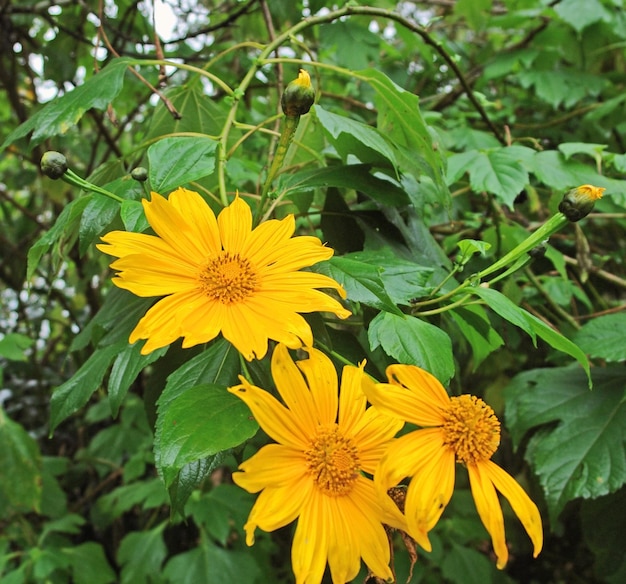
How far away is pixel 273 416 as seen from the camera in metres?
0.42

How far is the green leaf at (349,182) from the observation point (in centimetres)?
60

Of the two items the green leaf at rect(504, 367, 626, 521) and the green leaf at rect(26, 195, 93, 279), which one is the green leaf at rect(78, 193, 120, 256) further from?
the green leaf at rect(504, 367, 626, 521)

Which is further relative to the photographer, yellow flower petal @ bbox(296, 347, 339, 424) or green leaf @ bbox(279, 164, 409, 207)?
green leaf @ bbox(279, 164, 409, 207)

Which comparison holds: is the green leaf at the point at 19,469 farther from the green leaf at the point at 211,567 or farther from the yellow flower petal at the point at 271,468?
the yellow flower petal at the point at 271,468

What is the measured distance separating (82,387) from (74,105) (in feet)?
1.09

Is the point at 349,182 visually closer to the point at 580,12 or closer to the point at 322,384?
the point at 322,384

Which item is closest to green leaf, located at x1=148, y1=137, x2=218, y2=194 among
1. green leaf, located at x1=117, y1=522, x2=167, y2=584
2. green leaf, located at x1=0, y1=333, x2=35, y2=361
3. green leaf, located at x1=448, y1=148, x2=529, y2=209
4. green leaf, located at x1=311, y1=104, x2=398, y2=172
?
green leaf, located at x1=311, y1=104, x2=398, y2=172

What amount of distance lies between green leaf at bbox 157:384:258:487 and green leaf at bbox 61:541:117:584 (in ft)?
3.71

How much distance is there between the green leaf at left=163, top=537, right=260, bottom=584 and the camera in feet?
4.14

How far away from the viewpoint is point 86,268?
1.35 metres

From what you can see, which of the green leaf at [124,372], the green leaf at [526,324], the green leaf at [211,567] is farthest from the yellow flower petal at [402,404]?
the green leaf at [211,567]

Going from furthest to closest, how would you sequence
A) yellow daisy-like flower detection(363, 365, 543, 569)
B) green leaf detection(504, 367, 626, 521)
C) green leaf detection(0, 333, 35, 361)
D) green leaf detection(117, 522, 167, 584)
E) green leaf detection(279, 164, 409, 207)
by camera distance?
green leaf detection(117, 522, 167, 584) → green leaf detection(0, 333, 35, 361) → green leaf detection(504, 367, 626, 521) → green leaf detection(279, 164, 409, 207) → yellow daisy-like flower detection(363, 365, 543, 569)

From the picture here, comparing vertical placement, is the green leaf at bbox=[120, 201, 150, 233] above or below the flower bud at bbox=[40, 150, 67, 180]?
below

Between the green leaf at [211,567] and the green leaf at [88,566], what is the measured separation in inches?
7.1
